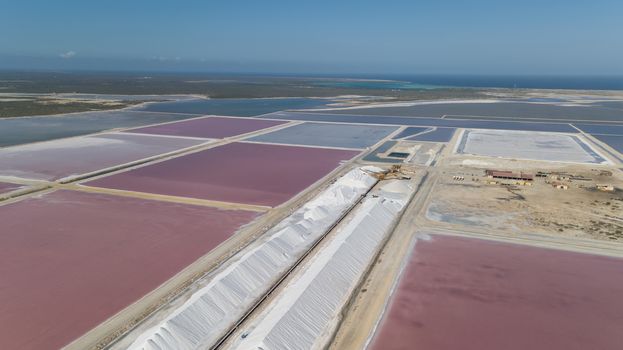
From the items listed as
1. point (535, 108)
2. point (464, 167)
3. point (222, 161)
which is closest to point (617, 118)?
point (535, 108)

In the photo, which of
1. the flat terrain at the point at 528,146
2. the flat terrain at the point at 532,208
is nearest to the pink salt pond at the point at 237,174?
the flat terrain at the point at 532,208

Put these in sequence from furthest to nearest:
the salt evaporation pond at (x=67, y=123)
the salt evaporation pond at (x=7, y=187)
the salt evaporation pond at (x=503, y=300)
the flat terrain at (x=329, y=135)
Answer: the salt evaporation pond at (x=67, y=123) → the flat terrain at (x=329, y=135) → the salt evaporation pond at (x=7, y=187) → the salt evaporation pond at (x=503, y=300)

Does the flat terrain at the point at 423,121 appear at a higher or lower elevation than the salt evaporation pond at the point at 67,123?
higher

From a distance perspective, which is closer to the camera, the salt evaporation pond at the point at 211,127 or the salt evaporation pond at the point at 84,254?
the salt evaporation pond at the point at 84,254

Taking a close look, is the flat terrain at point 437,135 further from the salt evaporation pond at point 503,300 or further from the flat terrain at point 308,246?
the salt evaporation pond at point 503,300

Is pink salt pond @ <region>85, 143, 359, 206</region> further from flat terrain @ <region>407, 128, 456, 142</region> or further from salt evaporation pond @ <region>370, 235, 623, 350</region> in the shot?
flat terrain @ <region>407, 128, 456, 142</region>

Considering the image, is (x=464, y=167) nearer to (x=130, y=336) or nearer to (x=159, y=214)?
(x=159, y=214)
